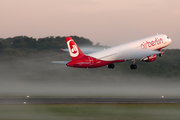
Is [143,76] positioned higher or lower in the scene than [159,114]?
higher

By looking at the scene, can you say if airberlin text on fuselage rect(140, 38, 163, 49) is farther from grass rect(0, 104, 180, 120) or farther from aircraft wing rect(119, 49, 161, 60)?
grass rect(0, 104, 180, 120)

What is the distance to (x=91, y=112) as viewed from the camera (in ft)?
198

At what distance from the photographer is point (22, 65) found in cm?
11262

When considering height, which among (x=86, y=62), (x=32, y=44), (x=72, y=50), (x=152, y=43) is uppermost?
(x=32, y=44)

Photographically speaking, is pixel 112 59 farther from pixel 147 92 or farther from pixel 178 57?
pixel 178 57

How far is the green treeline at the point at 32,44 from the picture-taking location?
413ft

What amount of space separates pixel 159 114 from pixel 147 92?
110 feet

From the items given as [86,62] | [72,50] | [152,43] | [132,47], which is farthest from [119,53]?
[72,50]

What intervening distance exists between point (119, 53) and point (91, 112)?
1640 centimetres

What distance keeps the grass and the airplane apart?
29.6 ft

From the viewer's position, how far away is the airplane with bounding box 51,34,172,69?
221 ft

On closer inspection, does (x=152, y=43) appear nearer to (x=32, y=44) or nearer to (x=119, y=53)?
(x=119, y=53)

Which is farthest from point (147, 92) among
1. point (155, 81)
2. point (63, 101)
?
point (63, 101)

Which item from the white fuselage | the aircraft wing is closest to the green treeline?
the white fuselage
